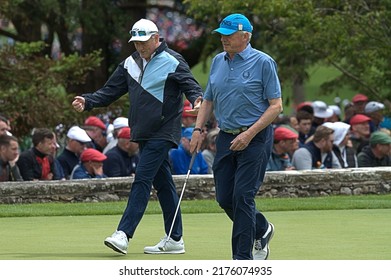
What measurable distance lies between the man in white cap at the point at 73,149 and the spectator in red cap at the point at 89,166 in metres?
0.65

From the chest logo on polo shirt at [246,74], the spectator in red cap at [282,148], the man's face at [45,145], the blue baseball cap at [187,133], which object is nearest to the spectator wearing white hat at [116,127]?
the blue baseball cap at [187,133]

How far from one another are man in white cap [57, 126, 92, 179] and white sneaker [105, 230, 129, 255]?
7823 mm

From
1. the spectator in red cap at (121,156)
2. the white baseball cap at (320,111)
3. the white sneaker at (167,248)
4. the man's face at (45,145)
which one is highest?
the white sneaker at (167,248)

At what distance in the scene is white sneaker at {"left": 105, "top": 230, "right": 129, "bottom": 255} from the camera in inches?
431

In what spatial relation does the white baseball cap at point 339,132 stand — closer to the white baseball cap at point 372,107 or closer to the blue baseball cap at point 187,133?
the blue baseball cap at point 187,133

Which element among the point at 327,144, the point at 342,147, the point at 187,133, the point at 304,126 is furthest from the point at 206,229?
the point at 304,126

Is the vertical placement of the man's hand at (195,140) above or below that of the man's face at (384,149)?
above

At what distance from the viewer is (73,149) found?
747 inches

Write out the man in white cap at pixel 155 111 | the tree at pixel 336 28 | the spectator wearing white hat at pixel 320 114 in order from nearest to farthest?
1. the man in white cap at pixel 155 111
2. the tree at pixel 336 28
3. the spectator wearing white hat at pixel 320 114

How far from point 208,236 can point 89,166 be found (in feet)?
18.1

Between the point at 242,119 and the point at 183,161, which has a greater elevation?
the point at 242,119

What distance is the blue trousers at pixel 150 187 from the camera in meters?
11.5

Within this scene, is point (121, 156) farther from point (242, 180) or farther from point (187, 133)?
point (242, 180)

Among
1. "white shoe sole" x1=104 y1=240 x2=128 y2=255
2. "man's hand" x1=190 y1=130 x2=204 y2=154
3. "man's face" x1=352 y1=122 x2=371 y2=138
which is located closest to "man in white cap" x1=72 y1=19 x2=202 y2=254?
"white shoe sole" x1=104 y1=240 x2=128 y2=255
